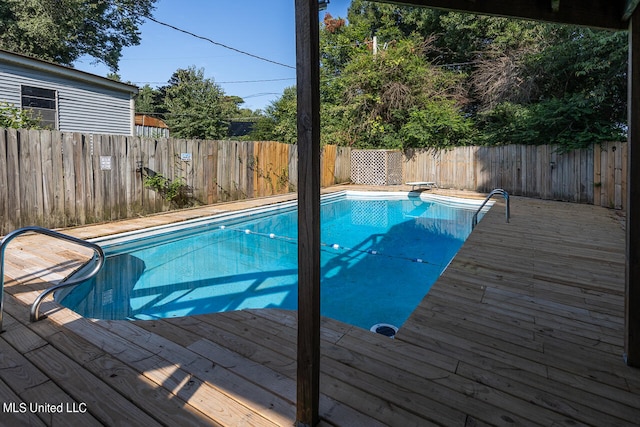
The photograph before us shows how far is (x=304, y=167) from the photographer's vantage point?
117 cm

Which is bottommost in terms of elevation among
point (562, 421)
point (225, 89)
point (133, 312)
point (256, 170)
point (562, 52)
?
point (133, 312)

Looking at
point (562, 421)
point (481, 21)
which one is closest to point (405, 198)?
point (481, 21)

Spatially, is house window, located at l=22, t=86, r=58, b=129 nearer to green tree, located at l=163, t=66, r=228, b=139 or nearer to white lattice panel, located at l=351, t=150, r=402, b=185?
green tree, located at l=163, t=66, r=228, b=139

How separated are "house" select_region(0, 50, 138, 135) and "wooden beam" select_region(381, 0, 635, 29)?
30.8 ft

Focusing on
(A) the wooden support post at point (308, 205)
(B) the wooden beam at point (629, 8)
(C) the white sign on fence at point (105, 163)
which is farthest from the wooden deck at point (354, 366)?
(C) the white sign on fence at point (105, 163)

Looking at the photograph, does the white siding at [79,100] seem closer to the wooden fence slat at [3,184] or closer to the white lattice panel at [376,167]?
the wooden fence slat at [3,184]

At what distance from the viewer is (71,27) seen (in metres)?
14.5

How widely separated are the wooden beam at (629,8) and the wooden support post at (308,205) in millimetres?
1422

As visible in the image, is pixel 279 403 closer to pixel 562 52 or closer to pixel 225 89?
pixel 562 52

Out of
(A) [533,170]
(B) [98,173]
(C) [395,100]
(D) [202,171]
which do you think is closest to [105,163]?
(B) [98,173]

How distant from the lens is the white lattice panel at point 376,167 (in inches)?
504

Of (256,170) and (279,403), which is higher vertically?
(256,170)

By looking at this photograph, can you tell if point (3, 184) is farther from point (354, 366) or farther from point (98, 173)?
point (354, 366)

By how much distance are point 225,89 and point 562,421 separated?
21657mm
